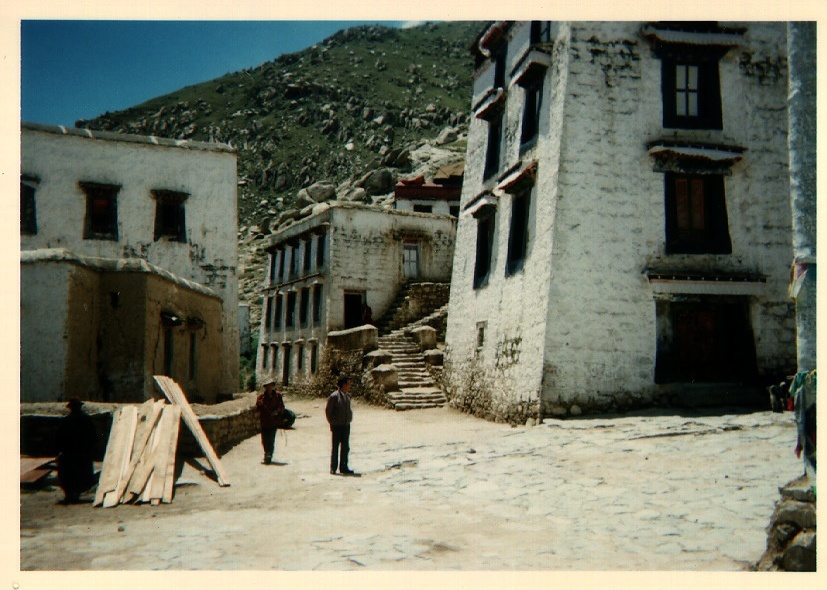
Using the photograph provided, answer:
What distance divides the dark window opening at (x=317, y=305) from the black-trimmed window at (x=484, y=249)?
9.35 meters

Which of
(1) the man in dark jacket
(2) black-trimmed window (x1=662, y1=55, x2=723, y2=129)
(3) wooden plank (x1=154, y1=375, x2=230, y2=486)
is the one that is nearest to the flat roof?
(3) wooden plank (x1=154, y1=375, x2=230, y2=486)

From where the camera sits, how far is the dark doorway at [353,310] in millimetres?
23828

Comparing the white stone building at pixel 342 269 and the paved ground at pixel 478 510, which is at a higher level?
the white stone building at pixel 342 269

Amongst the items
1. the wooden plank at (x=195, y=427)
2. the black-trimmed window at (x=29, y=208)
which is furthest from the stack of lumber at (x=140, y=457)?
the black-trimmed window at (x=29, y=208)

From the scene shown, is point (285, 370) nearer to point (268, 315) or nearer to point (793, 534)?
point (268, 315)

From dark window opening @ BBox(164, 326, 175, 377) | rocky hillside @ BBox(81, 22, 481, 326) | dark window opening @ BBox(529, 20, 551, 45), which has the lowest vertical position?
dark window opening @ BBox(164, 326, 175, 377)

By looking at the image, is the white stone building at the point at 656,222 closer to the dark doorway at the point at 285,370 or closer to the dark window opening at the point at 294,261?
the dark doorway at the point at 285,370

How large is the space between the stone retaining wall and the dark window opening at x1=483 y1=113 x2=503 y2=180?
8107mm

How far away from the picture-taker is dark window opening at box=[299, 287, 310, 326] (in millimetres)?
24786

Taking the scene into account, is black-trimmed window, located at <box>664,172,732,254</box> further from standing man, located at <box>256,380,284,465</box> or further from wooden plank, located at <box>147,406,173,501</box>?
wooden plank, located at <box>147,406,173,501</box>

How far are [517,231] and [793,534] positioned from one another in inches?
386

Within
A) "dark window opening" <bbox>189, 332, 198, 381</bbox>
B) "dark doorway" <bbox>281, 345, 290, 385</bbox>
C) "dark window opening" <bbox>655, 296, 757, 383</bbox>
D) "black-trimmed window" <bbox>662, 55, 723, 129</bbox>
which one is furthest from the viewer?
"dark doorway" <bbox>281, 345, 290, 385</bbox>

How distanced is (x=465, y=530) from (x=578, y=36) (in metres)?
9.47

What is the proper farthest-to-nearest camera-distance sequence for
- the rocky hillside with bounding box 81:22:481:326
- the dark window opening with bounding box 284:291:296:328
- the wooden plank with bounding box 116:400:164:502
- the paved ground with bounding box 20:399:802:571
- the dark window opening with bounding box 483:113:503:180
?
the dark window opening with bounding box 284:291:296:328 < the rocky hillside with bounding box 81:22:481:326 < the dark window opening with bounding box 483:113:503:180 < the wooden plank with bounding box 116:400:164:502 < the paved ground with bounding box 20:399:802:571
